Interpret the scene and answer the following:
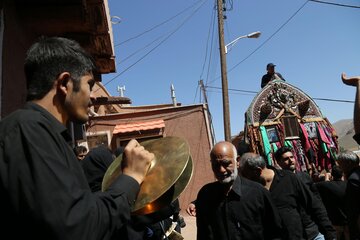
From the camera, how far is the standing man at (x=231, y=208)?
9.03ft

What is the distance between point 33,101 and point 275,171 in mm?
3202

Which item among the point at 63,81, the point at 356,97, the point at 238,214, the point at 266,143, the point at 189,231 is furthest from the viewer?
the point at 189,231

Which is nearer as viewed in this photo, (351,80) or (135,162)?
(135,162)

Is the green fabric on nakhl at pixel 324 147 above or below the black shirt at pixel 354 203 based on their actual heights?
below

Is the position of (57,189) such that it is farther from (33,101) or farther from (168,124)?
(168,124)

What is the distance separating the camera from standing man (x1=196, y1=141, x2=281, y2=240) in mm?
2752

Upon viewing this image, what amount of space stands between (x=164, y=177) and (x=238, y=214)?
4.79ft

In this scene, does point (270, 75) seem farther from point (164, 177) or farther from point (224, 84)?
point (164, 177)

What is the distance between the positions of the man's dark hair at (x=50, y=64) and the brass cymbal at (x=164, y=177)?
525mm

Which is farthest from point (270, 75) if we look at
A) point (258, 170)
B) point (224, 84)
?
point (258, 170)

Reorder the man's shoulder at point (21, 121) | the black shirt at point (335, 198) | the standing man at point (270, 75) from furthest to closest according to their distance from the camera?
the standing man at point (270, 75) → the black shirt at point (335, 198) → the man's shoulder at point (21, 121)

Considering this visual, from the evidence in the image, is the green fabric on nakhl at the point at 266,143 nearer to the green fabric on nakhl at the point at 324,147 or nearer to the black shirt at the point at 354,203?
the green fabric on nakhl at the point at 324,147

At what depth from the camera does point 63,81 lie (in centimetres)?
133

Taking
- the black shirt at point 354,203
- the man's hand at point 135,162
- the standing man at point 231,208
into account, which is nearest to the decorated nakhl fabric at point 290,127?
the standing man at point 231,208
